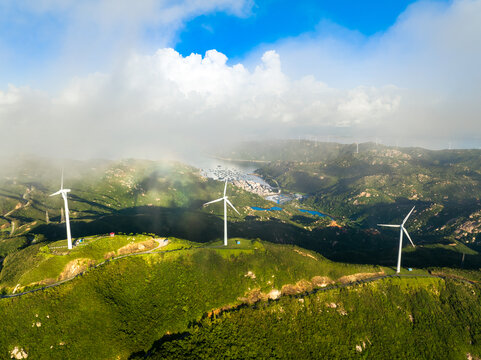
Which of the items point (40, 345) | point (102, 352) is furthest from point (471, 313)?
point (40, 345)

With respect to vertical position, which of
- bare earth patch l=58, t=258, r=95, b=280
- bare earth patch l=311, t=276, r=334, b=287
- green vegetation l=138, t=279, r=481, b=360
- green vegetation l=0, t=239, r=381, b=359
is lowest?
green vegetation l=138, t=279, r=481, b=360

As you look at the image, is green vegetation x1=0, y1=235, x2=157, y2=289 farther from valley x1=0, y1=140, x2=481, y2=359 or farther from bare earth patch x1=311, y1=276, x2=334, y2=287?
bare earth patch x1=311, y1=276, x2=334, y2=287

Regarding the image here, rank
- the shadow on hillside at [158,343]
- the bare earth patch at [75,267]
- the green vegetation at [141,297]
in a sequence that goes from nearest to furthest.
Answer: the green vegetation at [141,297] < the shadow on hillside at [158,343] < the bare earth patch at [75,267]

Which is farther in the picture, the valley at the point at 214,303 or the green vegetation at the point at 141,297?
→ the valley at the point at 214,303

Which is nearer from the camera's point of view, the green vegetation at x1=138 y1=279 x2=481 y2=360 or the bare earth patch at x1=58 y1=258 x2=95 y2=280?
the green vegetation at x1=138 y1=279 x2=481 y2=360

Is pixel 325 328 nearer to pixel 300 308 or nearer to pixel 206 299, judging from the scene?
pixel 300 308

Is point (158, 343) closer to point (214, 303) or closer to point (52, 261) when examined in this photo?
point (214, 303)

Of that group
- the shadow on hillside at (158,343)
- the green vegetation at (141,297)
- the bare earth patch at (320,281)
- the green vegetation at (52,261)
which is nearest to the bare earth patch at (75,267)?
the green vegetation at (52,261)

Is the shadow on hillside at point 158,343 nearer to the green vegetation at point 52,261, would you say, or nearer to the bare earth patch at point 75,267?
the bare earth patch at point 75,267

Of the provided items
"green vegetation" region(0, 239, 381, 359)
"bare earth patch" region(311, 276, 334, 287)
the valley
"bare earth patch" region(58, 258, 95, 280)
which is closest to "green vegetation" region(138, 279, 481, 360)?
the valley
